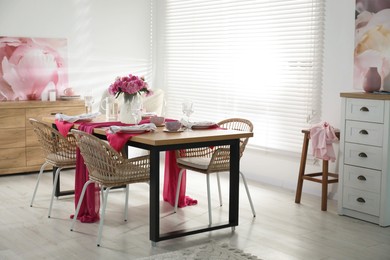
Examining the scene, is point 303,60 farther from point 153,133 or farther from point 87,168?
point 87,168

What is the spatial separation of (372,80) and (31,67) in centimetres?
391

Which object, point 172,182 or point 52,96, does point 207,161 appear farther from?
point 52,96

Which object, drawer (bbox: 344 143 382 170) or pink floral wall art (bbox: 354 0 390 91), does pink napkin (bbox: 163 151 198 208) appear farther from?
pink floral wall art (bbox: 354 0 390 91)

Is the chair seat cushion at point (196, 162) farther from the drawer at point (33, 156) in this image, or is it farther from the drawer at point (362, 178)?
the drawer at point (33, 156)

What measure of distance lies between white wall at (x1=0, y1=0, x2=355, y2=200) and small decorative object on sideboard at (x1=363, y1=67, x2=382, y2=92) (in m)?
0.52

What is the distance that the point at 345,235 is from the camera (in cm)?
444

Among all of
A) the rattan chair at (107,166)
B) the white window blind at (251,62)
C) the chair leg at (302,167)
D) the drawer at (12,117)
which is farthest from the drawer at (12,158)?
the chair leg at (302,167)

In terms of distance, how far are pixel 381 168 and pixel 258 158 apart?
1.94m

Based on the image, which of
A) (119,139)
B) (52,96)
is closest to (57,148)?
(119,139)

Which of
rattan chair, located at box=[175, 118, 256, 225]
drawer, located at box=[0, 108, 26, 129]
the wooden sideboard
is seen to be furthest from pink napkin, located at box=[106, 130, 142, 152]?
drawer, located at box=[0, 108, 26, 129]

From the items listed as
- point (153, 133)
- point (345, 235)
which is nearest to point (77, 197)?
point (153, 133)

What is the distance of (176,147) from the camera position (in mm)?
4133

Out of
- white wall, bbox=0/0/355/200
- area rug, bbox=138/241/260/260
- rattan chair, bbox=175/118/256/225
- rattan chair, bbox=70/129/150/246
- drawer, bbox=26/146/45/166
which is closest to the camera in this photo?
area rug, bbox=138/241/260/260

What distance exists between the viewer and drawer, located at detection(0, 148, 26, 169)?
645cm
